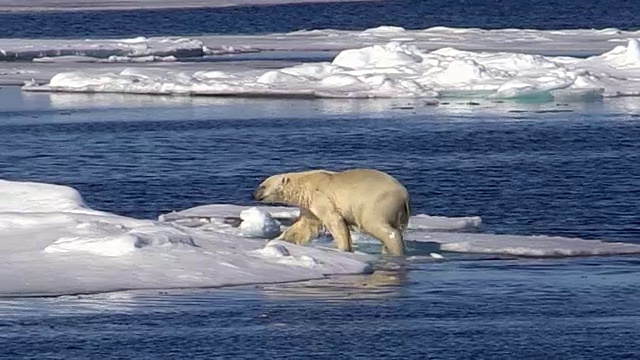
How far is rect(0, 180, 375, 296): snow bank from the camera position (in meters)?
9.25

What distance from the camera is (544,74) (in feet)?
78.2

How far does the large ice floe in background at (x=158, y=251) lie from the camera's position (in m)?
9.29

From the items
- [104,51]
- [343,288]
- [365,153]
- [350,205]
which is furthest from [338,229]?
[104,51]

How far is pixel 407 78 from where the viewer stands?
24.7m

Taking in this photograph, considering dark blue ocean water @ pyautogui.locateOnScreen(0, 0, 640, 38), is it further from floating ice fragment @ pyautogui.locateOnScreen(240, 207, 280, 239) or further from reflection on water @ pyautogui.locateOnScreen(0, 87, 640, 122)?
floating ice fragment @ pyautogui.locateOnScreen(240, 207, 280, 239)

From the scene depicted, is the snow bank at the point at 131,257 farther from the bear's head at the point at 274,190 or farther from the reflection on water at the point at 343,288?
the bear's head at the point at 274,190

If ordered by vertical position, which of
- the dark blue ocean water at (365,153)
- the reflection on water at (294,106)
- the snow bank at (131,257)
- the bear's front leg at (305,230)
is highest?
the snow bank at (131,257)

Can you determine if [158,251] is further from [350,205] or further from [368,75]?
[368,75]

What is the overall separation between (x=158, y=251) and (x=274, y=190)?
135cm

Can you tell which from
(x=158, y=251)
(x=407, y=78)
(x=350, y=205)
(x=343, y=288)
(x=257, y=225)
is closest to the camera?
(x=343, y=288)

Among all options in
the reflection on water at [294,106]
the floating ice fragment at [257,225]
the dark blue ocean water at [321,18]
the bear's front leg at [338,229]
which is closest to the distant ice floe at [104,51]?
the reflection on water at [294,106]

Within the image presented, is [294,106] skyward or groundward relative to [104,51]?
skyward

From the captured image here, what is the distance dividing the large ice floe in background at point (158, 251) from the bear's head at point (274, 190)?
1.02 feet

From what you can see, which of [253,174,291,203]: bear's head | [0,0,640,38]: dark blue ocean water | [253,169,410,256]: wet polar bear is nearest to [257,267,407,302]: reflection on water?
[253,169,410,256]: wet polar bear
